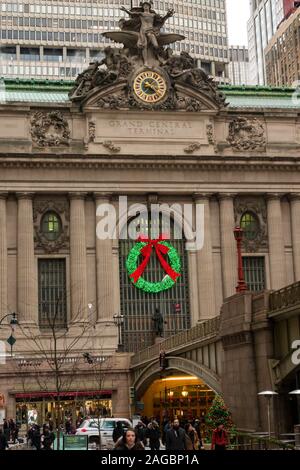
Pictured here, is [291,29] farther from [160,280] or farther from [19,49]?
[160,280]

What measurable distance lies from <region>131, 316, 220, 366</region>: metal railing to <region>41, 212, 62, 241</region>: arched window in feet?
51.1

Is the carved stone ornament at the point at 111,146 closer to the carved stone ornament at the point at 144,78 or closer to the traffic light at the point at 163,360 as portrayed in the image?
the carved stone ornament at the point at 144,78

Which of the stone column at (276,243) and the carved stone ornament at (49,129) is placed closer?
the carved stone ornament at (49,129)

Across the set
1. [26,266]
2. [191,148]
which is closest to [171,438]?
[26,266]

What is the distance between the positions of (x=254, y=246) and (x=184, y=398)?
20.4 meters

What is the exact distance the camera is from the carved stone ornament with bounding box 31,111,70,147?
268 feet

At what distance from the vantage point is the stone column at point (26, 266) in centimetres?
7844

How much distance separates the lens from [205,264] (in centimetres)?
8225

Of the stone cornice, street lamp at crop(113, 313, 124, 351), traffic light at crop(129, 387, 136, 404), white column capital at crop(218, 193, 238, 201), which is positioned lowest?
traffic light at crop(129, 387, 136, 404)

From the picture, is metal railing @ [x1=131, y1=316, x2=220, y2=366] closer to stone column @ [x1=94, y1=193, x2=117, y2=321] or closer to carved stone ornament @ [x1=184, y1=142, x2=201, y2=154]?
stone column @ [x1=94, y1=193, x2=117, y2=321]

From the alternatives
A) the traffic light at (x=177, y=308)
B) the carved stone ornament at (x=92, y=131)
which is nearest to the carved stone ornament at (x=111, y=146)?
the carved stone ornament at (x=92, y=131)

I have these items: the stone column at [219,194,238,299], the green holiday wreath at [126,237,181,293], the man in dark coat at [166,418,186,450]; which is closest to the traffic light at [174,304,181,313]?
the green holiday wreath at [126,237,181,293]

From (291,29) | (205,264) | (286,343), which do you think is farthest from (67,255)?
(291,29)

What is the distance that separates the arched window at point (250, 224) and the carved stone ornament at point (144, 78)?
10.5 m
